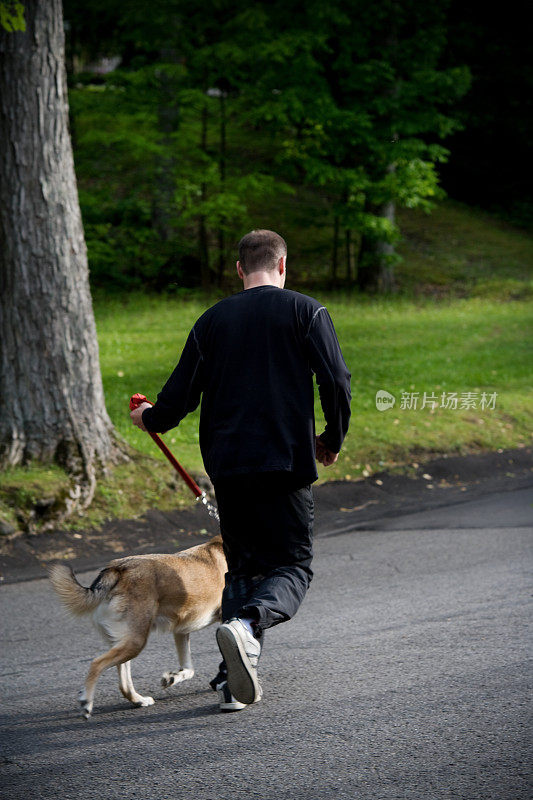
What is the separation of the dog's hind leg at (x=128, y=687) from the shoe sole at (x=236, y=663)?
72 cm

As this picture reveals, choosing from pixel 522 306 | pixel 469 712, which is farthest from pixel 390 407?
pixel 522 306

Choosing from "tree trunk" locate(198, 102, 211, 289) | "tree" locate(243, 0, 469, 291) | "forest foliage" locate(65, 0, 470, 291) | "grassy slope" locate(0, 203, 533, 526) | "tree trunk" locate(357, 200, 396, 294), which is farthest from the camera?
"tree trunk" locate(357, 200, 396, 294)

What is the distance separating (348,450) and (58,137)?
4.51 m

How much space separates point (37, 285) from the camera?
808 cm

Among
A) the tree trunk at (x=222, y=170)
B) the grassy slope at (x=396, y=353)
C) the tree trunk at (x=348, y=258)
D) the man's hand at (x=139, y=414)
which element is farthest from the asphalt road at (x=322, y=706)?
the tree trunk at (x=348, y=258)

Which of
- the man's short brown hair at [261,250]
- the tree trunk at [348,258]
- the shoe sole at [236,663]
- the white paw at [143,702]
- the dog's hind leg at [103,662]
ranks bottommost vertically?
the tree trunk at [348,258]

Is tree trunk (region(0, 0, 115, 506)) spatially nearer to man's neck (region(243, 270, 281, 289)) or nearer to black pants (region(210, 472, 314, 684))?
black pants (region(210, 472, 314, 684))

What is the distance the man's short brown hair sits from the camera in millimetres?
4188

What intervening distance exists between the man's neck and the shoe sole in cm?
159

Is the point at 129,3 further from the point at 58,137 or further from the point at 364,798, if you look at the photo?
the point at 364,798

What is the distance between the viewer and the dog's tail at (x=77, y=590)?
4238 mm

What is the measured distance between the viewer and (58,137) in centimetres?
827

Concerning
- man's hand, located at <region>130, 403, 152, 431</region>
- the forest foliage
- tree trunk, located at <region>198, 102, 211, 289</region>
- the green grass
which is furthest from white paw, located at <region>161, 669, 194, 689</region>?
Answer: tree trunk, located at <region>198, 102, 211, 289</region>

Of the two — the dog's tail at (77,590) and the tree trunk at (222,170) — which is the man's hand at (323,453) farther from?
the tree trunk at (222,170)
